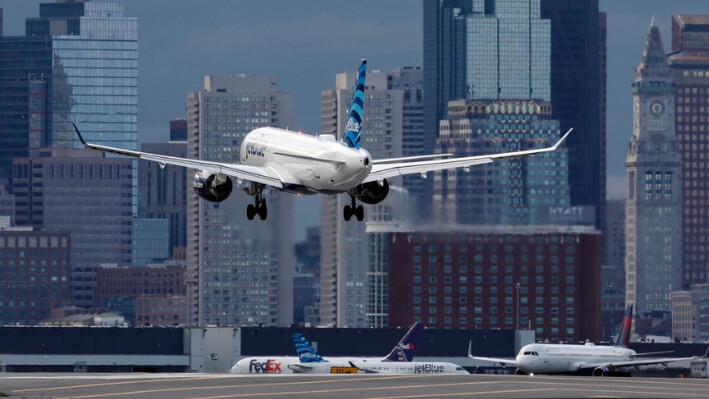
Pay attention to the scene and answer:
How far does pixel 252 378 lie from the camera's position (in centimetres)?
19362

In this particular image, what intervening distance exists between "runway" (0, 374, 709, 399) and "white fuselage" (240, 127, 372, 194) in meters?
16.6

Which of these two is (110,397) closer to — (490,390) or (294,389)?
(294,389)

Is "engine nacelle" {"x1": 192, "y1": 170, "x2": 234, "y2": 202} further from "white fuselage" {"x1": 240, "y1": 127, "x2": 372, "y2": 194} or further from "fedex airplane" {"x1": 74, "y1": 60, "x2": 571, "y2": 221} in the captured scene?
"white fuselage" {"x1": 240, "y1": 127, "x2": 372, "y2": 194}

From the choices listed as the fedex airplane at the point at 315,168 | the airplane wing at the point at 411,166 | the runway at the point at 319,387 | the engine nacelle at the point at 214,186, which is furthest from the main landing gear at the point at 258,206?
the runway at the point at 319,387

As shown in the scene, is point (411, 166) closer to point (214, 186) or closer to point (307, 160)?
point (307, 160)

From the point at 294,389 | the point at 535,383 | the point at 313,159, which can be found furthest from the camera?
the point at 535,383

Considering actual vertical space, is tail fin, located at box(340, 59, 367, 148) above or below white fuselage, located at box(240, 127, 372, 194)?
above

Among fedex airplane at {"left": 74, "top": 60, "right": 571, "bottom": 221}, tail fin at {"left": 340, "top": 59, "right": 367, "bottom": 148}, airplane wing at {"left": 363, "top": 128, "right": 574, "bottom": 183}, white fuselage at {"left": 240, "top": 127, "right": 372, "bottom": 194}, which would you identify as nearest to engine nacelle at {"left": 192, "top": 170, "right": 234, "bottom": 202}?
fedex airplane at {"left": 74, "top": 60, "right": 571, "bottom": 221}

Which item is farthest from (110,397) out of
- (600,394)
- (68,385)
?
(600,394)

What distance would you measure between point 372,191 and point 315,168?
4.94 m

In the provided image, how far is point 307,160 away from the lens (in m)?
166

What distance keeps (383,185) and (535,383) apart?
34460mm

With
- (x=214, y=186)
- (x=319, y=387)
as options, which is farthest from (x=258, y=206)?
(x=319, y=387)

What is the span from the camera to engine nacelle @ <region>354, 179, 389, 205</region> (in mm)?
165875
